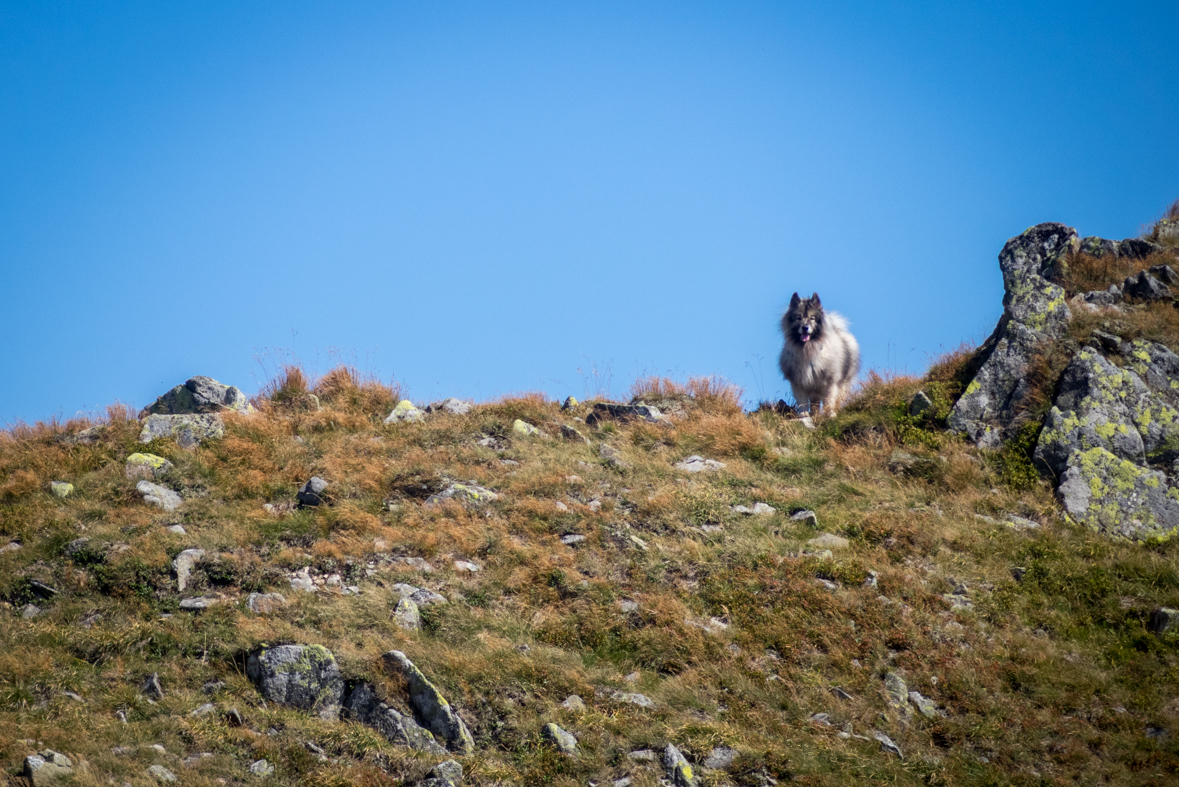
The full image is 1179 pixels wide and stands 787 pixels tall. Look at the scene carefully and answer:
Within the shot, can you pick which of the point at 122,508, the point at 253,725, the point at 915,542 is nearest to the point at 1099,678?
the point at 915,542

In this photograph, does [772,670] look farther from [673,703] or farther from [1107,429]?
[1107,429]

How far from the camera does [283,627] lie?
9.62m

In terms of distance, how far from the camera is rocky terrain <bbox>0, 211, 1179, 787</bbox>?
27.3 feet

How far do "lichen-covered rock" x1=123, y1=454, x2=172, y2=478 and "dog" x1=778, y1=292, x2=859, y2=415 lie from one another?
39.9 ft

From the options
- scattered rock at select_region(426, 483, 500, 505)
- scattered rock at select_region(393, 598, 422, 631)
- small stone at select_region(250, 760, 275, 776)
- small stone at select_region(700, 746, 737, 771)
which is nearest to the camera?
small stone at select_region(250, 760, 275, 776)

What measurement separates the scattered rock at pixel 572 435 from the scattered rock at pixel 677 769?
797 cm

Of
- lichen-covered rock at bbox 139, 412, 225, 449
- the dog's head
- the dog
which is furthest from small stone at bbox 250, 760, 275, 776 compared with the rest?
the dog's head

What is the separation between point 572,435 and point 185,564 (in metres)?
7.14

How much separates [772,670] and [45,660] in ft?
25.7

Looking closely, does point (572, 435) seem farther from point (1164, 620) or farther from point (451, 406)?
point (1164, 620)

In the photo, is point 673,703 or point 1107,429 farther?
point 1107,429

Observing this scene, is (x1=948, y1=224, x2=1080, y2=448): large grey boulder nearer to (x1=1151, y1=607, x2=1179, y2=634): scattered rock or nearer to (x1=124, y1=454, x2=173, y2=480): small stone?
(x1=1151, y1=607, x2=1179, y2=634): scattered rock

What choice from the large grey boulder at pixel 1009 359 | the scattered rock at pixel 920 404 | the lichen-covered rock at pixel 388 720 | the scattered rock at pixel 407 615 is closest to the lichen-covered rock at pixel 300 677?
the lichen-covered rock at pixel 388 720

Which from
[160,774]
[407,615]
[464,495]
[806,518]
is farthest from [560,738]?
[806,518]
